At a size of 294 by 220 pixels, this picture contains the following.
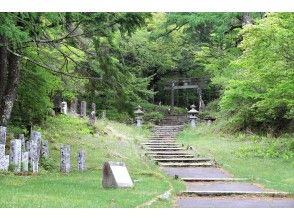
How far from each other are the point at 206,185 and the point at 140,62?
1908 cm

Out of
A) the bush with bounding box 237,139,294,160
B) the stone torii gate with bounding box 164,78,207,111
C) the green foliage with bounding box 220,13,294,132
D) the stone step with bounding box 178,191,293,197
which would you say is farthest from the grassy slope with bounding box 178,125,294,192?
the stone torii gate with bounding box 164,78,207,111

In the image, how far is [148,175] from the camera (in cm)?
1349

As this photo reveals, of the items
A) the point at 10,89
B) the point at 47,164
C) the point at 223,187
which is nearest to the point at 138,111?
the point at 10,89

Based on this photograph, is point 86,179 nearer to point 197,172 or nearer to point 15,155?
point 15,155

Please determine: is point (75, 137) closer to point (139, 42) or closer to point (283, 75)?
point (283, 75)

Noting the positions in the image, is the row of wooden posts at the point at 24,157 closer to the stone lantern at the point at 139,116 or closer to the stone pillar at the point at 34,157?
the stone pillar at the point at 34,157

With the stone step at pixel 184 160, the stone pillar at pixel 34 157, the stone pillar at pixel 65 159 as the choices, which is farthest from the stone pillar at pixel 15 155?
the stone step at pixel 184 160

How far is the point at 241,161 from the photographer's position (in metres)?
16.8

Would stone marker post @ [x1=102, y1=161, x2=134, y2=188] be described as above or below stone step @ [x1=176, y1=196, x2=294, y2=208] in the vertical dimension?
above

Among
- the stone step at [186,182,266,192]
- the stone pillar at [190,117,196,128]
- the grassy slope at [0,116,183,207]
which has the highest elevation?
the stone pillar at [190,117,196,128]

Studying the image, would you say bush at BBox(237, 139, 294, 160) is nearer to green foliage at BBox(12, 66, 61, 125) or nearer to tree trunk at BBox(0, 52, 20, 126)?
green foliage at BBox(12, 66, 61, 125)

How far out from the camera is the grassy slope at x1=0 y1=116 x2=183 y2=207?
8.67m

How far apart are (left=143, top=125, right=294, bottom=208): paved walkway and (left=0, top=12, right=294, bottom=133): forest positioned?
217 cm

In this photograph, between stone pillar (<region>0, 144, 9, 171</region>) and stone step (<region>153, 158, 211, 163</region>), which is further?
stone step (<region>153, 158, 211, 163</region>)
